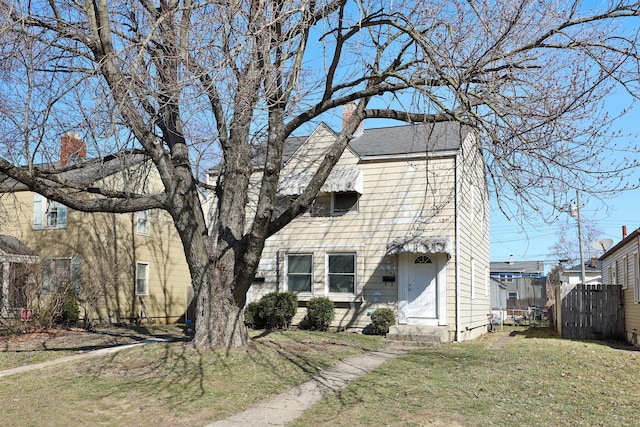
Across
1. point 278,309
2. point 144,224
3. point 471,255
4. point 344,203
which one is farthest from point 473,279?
point 144,224

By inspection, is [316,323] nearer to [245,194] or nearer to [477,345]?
[477,345]

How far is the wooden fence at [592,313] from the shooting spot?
1728cm

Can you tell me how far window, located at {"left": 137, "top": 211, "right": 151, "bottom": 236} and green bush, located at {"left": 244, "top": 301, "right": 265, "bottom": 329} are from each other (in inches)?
298

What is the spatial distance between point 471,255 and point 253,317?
7151 mm

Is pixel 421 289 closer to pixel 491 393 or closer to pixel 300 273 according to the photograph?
pixel 300 273

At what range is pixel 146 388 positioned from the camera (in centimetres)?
838

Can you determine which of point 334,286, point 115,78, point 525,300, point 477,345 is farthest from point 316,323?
point 525,300

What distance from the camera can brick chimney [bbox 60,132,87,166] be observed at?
9837mm

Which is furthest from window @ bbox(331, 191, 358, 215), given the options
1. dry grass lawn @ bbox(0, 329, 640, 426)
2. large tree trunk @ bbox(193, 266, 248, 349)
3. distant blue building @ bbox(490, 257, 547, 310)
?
distant blue building @ bbox(490, 257, 547, 310)

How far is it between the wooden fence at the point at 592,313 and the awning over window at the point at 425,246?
4828mm

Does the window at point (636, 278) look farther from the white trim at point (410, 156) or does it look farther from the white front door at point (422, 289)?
the white trim at point (410, 156)

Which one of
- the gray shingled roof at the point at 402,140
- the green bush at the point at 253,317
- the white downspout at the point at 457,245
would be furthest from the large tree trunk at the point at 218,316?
the white downspout at the point at 457,245

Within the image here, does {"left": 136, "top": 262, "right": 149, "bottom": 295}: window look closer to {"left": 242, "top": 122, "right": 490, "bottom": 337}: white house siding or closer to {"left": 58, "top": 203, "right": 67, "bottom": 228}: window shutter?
{"left": 58, "top": 203, "right": 67, "bottom": 228}: window shutter

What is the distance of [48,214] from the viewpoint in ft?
70.5
